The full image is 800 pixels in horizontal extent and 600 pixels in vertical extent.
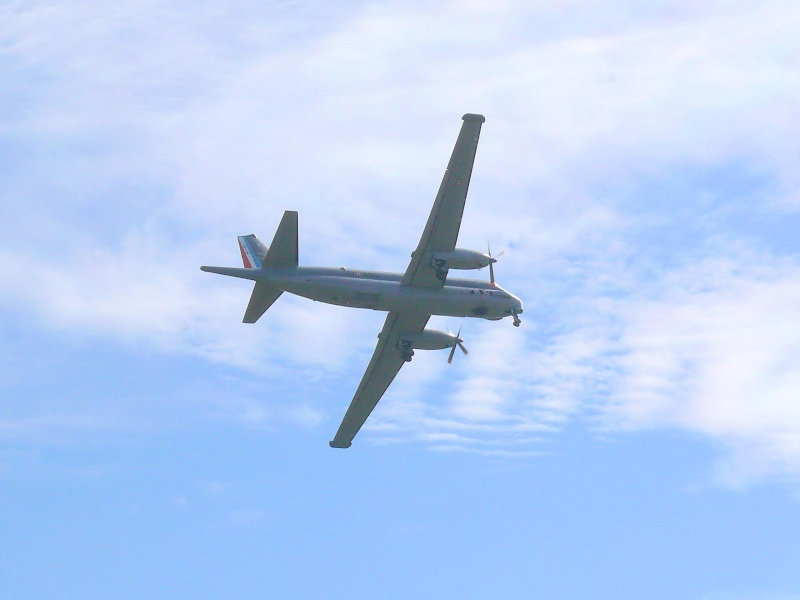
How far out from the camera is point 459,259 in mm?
61281

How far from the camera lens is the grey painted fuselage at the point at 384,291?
60531 mm

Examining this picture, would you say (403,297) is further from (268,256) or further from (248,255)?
(248,255)

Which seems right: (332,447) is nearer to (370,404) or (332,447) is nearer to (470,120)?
(370,404)

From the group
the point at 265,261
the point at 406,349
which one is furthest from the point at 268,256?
the point at 406,349

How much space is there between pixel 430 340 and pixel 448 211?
1082 cm

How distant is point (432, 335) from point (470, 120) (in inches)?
605

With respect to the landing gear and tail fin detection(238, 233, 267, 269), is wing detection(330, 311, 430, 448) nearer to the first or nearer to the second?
the landing gear

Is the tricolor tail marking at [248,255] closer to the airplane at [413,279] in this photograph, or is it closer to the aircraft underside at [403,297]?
the airplane at [413,279]

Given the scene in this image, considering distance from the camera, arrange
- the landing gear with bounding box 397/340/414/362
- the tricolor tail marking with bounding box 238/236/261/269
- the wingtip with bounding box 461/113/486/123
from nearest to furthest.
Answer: the wingtip with bounding box 461/113/486/123
the tricolor tail marking with bounding box 238/236/261/269
the landing gear with bounding box 397/340/414/362

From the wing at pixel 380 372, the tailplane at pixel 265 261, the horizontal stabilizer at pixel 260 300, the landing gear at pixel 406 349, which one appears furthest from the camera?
the landing gear at pixel 406 349

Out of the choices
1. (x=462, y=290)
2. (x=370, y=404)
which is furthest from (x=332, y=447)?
(x=462, y=290)

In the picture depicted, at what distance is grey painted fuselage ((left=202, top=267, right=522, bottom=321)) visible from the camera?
6053cm

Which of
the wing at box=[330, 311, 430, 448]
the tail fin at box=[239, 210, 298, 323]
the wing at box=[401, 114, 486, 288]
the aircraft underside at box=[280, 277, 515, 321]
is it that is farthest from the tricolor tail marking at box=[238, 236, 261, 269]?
the wing at box=[330, 311, 430, 448]

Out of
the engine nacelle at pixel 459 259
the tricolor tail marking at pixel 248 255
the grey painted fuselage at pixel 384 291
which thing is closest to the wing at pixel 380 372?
the grey painted fuselage at pixel 384 291
